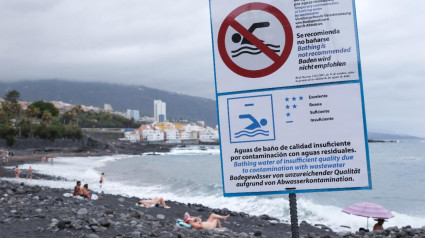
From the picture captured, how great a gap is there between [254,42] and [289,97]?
15.9 inches

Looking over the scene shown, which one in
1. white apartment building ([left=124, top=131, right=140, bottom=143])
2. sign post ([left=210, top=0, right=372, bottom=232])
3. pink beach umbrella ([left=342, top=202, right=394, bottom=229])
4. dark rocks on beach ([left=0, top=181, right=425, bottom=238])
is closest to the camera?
sign post ([left=210, top=0, right=372, bottom=232])

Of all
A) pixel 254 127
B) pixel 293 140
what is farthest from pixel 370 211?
pixel 254 127

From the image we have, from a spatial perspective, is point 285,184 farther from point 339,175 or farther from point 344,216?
point 344,216

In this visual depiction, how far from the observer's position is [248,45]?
226 centimetres

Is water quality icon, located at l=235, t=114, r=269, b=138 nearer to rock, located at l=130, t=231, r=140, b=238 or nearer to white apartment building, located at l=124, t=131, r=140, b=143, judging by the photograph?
rock, located at l=130, t=231, r=140, b=238

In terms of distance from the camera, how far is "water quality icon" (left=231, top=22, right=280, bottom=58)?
224cm

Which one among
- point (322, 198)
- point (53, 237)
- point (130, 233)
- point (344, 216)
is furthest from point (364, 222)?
point (53, 237)

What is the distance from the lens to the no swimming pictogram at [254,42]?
2.23 m

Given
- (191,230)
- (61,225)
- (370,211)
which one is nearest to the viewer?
(61,225)

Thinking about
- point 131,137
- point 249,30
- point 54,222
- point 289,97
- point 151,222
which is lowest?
point 151,222

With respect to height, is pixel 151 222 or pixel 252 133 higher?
pixel 252 133

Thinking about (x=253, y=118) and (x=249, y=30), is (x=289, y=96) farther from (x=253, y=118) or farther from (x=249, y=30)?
(x=249, y=30)

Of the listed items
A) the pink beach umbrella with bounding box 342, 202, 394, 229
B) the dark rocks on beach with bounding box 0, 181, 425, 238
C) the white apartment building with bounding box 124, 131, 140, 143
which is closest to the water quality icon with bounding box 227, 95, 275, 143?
the dark rocks on beach with bounding box 0, 181, 425, 238

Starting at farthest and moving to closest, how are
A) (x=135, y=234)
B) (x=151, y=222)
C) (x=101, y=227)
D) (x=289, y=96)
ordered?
(x=151, y=222), (x=101, y=227), (x=135, y=234), (x=289, y=96)
